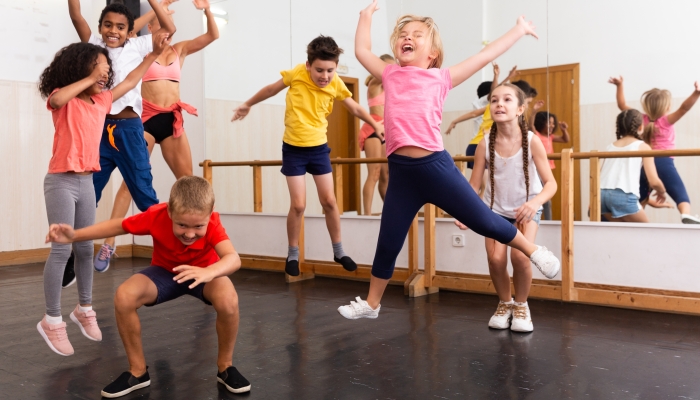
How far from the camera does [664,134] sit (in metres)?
4.16

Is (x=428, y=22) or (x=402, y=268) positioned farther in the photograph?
(x=402, y=268)

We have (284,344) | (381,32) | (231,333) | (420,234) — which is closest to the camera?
(231,333)

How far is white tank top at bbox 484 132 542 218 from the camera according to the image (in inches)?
130

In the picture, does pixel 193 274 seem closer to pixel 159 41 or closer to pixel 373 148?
pixel 159 41

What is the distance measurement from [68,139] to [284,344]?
1338mm

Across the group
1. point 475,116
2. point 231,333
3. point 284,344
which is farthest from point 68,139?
point 475,116

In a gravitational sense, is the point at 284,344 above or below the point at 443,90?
below

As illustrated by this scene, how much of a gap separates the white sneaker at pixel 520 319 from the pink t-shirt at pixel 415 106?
1178mm

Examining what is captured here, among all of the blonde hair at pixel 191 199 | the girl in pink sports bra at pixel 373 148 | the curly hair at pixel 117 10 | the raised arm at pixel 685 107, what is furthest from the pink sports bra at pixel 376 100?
the blonde hair at pixel 191 199

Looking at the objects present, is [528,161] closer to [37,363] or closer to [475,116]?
[475,116]

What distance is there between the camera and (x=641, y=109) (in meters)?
4.23

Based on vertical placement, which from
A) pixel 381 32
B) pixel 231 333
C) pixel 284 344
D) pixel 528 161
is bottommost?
pixel 284 344

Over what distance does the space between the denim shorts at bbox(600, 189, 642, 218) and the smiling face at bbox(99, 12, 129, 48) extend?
308 cm

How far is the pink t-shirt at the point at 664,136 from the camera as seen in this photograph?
163 inches
